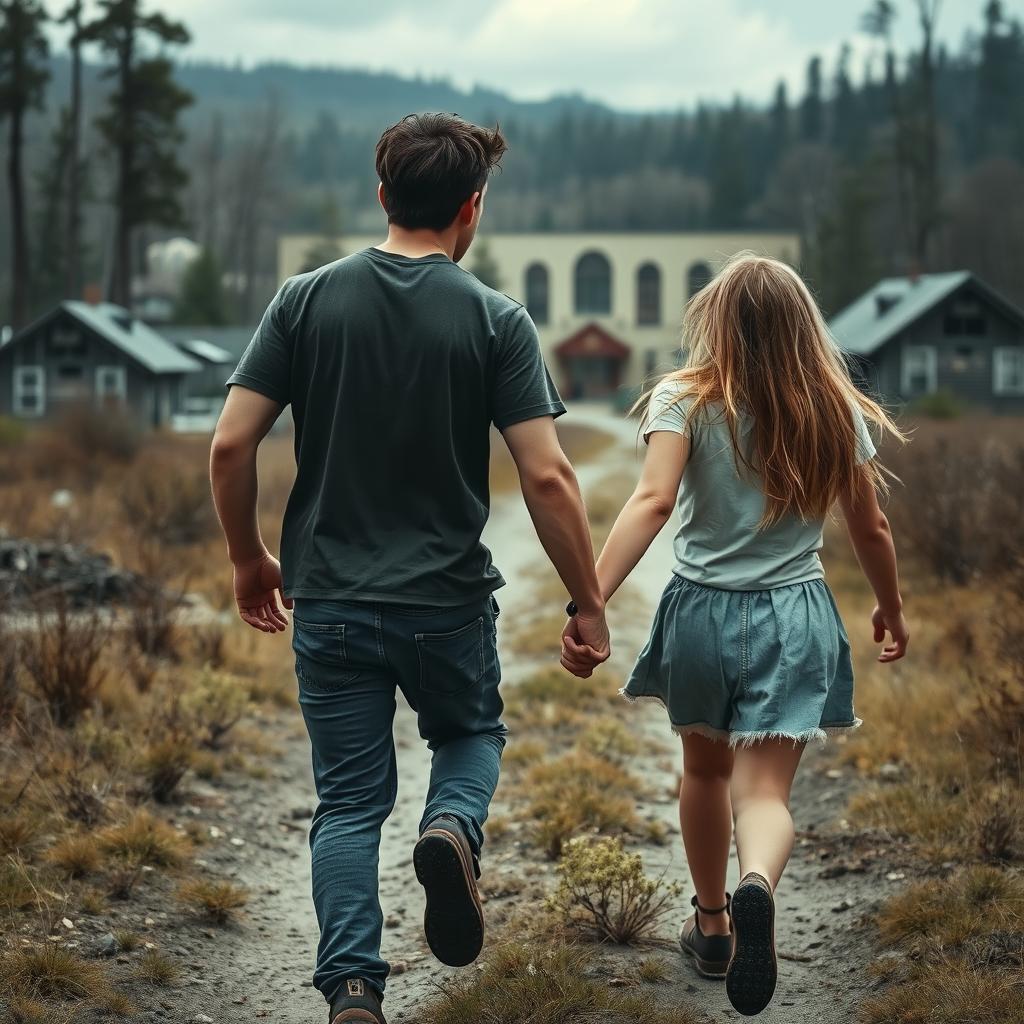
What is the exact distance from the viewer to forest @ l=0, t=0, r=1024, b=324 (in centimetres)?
4141

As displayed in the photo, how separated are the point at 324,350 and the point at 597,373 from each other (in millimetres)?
91459

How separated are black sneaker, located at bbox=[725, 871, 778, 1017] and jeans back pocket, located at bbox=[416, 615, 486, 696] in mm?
845

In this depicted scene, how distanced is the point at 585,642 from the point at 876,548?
2.83 ft

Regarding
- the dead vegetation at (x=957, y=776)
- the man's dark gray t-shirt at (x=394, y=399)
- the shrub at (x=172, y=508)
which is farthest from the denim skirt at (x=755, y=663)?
the shrub at (x=172, y=508)

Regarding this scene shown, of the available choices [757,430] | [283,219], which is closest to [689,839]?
[757,430]

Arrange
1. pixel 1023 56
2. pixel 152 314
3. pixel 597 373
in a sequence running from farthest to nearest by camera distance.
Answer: pixel 1023 56 < pixel 597 373 < pixel 152 314

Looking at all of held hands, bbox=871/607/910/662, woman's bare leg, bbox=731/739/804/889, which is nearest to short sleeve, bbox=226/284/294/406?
woman's bare leg, bbox=731/739/804/889

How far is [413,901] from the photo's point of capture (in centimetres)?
532

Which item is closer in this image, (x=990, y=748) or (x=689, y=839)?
(x=689, y=839)

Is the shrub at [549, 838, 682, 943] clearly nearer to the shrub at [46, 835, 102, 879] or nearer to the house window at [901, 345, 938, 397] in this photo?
the shrub at [46, 835, 102, 879]

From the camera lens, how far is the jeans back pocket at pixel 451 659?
3.68m

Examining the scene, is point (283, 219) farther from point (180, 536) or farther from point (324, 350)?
point (324, 350)

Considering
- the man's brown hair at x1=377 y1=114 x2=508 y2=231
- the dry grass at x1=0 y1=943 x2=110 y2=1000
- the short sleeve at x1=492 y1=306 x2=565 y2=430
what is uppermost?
the man's brown hair at x1=377 y1=114 x2=508 y2=231

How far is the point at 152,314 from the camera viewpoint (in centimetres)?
8194
